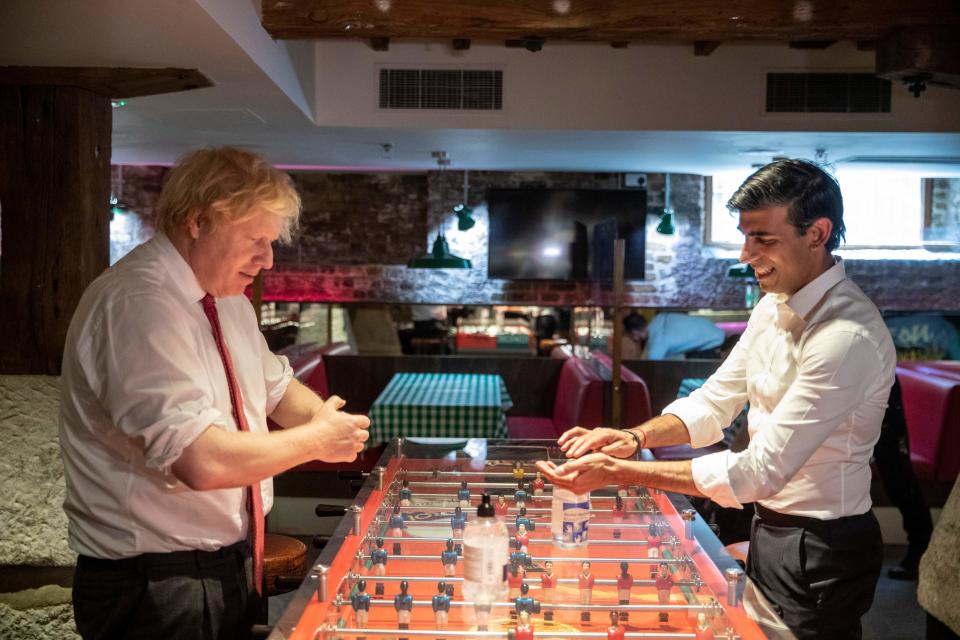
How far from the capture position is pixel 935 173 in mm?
8125

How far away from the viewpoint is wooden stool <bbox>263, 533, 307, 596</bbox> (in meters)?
3.25

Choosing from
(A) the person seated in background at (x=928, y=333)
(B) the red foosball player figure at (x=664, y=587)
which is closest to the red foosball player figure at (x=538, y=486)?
(B) the red foosball player figure at (x=664, y=587)

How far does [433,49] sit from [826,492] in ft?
13.4

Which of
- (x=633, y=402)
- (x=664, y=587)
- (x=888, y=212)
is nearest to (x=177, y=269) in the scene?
(x=664, y=587)

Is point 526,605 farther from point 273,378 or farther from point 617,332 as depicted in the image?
point 617,332

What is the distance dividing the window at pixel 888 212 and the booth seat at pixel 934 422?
12.3 feet

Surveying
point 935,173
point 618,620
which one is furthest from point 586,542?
point 935,173

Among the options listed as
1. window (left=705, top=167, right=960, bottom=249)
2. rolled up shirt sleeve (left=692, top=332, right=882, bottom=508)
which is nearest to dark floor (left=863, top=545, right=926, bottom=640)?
rolled up shirt sleeve (left=692, top=332, right=882, bottom=508)

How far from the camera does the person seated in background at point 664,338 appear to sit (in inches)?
281

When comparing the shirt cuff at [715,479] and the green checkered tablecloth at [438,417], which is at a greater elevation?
the shirt cuff at [715,479]

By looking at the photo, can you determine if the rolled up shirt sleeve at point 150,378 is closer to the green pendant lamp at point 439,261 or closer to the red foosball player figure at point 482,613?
the red foosball player figure at point 482,613

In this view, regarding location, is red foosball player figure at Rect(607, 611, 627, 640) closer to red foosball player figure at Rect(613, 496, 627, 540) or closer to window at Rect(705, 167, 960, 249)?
red foosball player figure at Rect(613, 496, 627, 540)

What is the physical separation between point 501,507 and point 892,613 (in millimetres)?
2971

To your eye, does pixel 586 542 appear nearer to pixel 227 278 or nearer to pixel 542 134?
pixel 227 278
